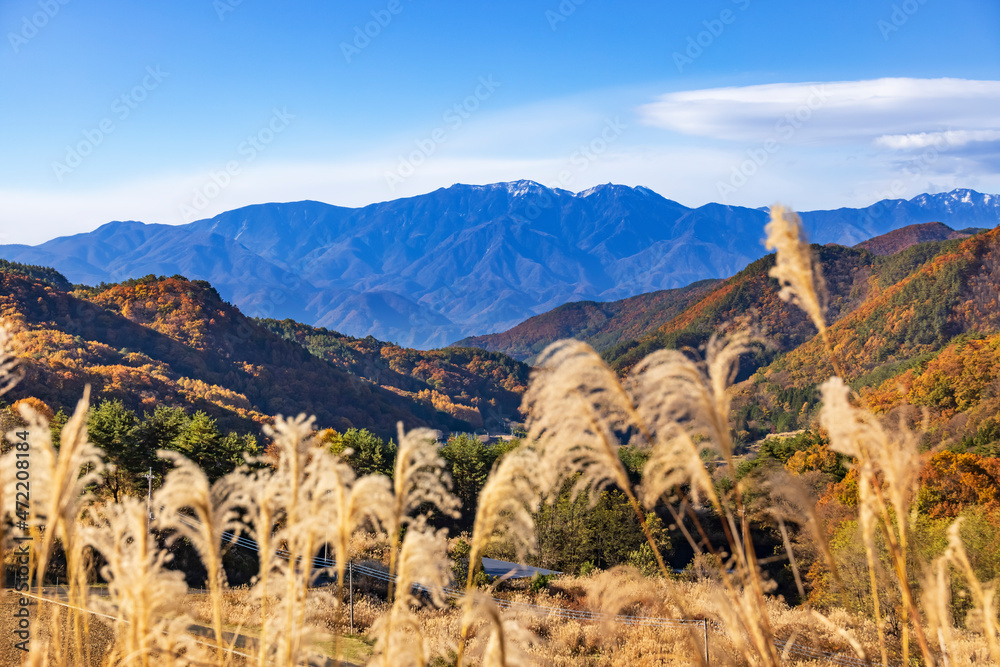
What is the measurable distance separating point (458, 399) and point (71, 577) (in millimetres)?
127986

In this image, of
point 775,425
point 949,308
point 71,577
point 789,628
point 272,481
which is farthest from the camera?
point 949,308

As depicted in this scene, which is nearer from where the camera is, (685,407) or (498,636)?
(498,636)

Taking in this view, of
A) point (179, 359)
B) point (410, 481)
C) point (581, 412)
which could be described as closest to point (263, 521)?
point (410, 481)

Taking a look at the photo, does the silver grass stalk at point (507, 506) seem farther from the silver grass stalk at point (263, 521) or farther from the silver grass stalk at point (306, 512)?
the silver grass stalk at point (263, 521)

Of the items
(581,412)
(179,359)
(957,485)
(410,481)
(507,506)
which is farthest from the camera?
(179,359)

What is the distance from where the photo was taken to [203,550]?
105 inches

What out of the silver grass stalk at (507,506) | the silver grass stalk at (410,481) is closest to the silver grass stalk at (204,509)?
the silver grass stalk at (410,481)

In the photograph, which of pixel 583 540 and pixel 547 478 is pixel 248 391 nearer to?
pixel 583 540

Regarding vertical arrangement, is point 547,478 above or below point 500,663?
above

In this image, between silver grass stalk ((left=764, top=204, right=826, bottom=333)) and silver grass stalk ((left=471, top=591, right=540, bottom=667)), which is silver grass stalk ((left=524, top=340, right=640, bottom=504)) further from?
silver grass stalk ((left=764, top=204, right=826, bottom=333))

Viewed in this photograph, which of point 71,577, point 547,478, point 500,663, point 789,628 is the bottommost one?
point 789,628

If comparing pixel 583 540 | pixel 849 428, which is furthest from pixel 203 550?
pixel 583 540

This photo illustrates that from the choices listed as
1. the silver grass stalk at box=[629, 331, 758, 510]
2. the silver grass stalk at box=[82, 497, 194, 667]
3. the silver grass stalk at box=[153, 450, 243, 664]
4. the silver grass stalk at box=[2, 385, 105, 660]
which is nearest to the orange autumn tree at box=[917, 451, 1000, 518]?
the silver grass stalk at box=[629, 331, 758, 510]

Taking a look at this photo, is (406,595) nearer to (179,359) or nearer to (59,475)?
(59,475)
